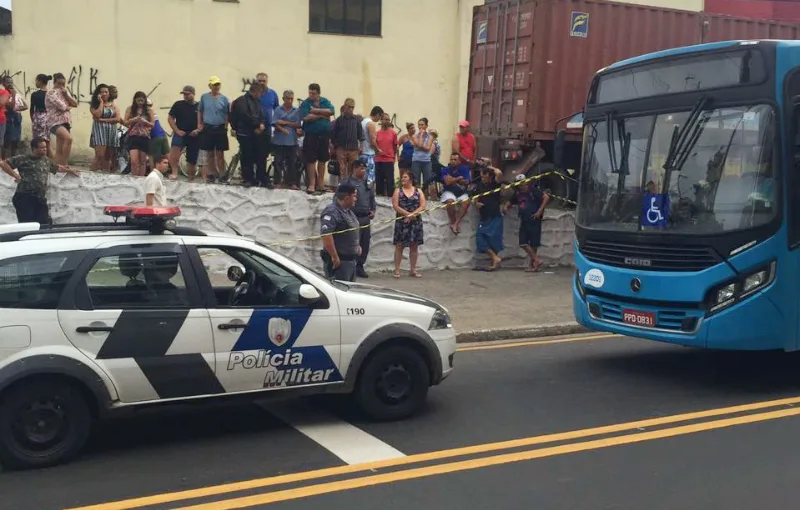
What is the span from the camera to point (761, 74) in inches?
305

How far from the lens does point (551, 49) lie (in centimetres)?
1580

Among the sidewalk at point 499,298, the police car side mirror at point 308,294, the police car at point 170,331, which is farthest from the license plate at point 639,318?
the police car side mirror at point 308,294

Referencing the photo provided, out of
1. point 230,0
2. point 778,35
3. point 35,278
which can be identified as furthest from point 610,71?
point 230,0

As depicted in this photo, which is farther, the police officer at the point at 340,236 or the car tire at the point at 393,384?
the police officer at the point at 340,236

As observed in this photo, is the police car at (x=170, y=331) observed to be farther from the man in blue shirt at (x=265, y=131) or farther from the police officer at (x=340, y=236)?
the man in blue shirt at (x=265, y=131)

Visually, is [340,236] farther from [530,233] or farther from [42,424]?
[530,233]

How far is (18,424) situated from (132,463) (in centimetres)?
78

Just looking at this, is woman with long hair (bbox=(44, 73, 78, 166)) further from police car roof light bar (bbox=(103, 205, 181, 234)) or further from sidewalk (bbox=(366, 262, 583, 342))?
police car roof light bar (bbox=(103, 205, 181, 234))

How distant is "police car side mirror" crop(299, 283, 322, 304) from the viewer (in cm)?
660

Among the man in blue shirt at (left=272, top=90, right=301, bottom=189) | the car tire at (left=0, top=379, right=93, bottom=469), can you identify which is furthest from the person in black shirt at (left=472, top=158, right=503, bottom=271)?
the car tire at (left=0, top=379, right=93, bottom=469)

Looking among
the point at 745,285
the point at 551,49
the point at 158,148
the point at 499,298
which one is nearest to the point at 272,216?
the point at 158,148

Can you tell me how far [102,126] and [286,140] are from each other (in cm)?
297

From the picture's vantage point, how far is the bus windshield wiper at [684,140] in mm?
8062

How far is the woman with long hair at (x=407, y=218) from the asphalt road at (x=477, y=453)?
20.6 feet
